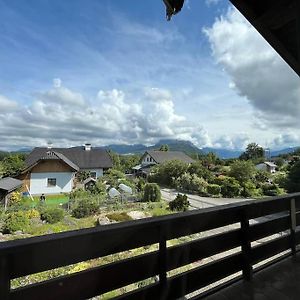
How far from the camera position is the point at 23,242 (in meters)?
1.20

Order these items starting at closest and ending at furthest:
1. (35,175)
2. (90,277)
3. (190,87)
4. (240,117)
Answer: (90,277) < (190,87) < (240,117) < (35,175)

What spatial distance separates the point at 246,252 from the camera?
2.35 metres

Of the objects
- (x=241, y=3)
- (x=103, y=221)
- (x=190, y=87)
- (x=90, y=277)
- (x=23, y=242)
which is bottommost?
(x=103, y=221)

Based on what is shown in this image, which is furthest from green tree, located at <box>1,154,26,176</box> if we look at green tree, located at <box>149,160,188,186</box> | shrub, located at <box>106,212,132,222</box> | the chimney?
shrub, located at <box>106,212,132,222</box>

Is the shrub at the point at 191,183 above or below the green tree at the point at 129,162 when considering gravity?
below

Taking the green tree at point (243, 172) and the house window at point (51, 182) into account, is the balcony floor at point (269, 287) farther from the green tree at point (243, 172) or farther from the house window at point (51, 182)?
the house window at point (51, 182)

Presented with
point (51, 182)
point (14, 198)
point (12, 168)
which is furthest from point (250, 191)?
point (12, 168)

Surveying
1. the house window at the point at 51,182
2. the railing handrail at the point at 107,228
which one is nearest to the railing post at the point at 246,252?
the railing handrail at the point at 107,228

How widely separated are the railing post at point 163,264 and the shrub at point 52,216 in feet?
36.8

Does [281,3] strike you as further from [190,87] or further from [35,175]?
[35,175]

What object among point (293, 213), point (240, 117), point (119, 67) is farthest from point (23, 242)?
point (240, 117)

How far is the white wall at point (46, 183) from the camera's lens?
2202 cm

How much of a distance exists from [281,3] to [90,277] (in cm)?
222

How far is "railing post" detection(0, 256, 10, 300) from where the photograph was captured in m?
1.13
